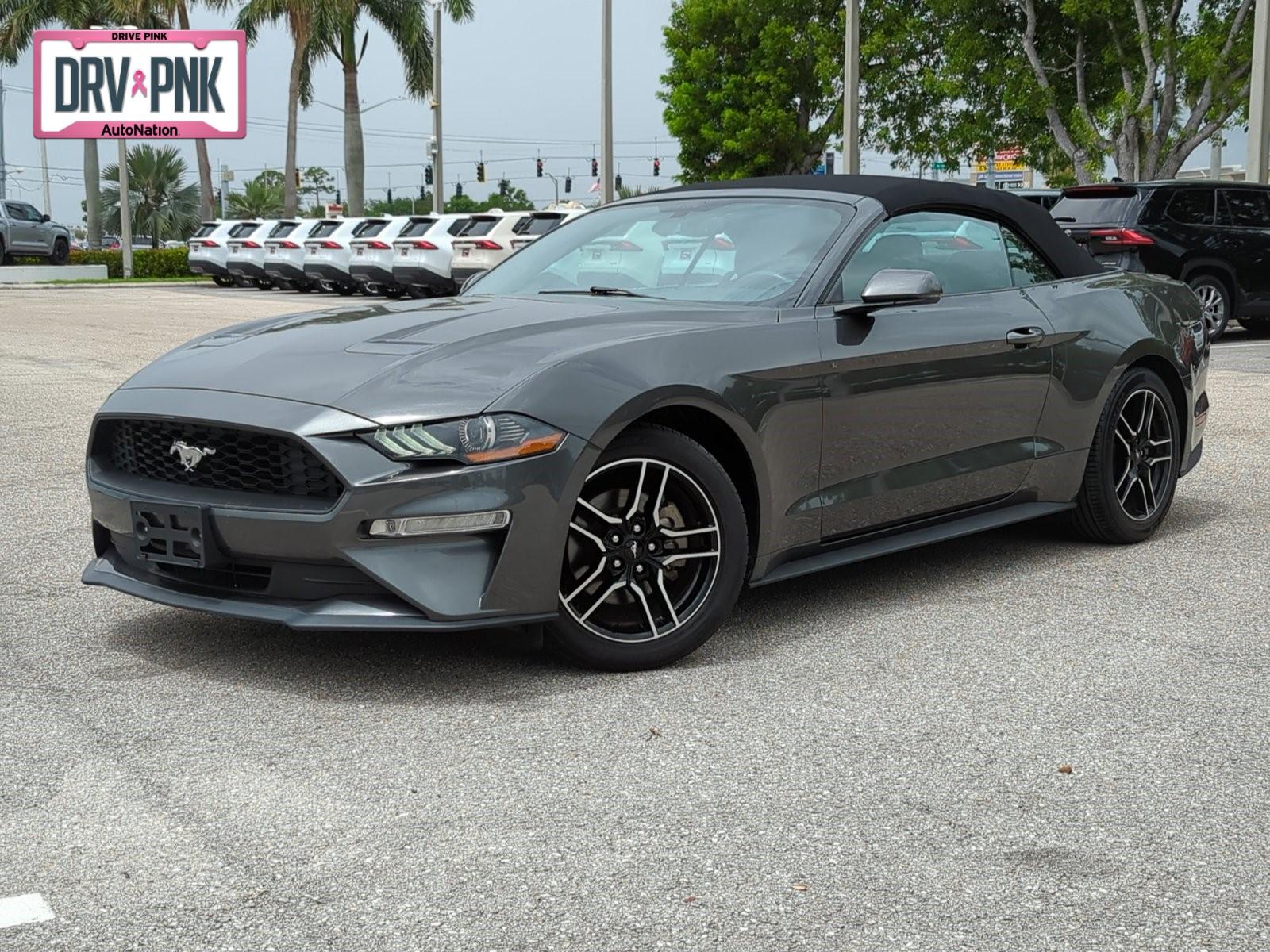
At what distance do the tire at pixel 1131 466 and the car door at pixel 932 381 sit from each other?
0.49 metres

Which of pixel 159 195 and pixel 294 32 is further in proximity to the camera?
pixel 159 195

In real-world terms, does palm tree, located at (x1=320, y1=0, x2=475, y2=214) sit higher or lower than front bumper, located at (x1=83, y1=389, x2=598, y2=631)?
higher

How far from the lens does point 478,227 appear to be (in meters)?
28.6

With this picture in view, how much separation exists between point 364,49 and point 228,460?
154 ft

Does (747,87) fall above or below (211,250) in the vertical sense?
above

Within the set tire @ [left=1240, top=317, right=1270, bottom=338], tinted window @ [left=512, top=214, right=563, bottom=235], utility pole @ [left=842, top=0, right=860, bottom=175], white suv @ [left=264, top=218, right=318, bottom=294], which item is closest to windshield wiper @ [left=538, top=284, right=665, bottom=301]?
tire @ [left=1240, top=317, right=1270, bottom=338]

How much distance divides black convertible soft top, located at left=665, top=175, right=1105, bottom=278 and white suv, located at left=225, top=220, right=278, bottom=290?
3063 centimetres

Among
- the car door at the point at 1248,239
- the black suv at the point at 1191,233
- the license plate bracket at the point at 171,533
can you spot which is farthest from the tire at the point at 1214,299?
the license plate bracket at the point at 171,533

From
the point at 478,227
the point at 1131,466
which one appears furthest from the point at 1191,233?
the point at 478,227

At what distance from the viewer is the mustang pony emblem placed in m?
4.36

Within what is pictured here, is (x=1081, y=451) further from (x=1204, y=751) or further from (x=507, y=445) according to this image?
(x=507, y=445)

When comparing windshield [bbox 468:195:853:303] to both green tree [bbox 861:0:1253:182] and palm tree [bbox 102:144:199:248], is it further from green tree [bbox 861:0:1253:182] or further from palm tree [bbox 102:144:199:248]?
palm tree [bbox 102:144:199:248]

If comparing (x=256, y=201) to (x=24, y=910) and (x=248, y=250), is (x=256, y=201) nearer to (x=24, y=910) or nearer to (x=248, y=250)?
(x=248, y=250)

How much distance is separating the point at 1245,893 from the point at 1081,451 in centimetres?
324
